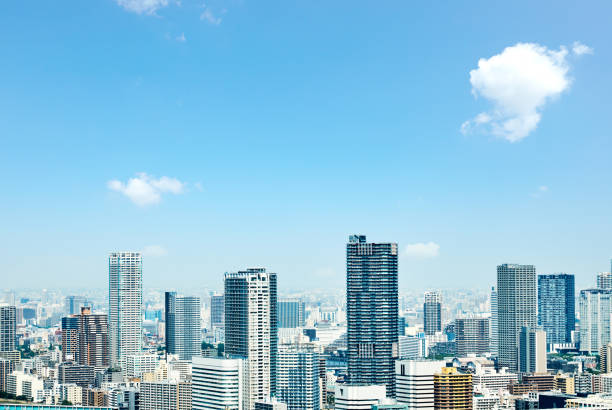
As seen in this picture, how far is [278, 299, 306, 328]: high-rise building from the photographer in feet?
177

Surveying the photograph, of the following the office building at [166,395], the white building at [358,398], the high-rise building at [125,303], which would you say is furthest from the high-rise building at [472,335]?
the white building at [358,398]

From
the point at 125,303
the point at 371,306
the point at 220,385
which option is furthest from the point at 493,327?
the point at 220,385

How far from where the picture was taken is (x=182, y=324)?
183 ft

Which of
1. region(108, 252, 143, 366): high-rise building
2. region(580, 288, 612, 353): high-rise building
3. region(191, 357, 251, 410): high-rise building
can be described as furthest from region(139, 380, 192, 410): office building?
region(580, 288, 612, 353): high-rise building

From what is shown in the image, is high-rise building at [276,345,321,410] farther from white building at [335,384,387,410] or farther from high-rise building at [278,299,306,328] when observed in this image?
high-rise building at [278,299,306,328]

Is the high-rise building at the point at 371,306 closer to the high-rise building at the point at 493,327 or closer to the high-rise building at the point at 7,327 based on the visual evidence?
the high-rise building at the point at 493,327

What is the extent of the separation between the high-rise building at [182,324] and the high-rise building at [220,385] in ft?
84.1

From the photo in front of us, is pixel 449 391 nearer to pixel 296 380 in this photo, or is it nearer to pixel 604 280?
pixel 296 380

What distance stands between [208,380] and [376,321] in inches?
420

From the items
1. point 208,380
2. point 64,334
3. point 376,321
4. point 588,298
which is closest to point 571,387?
point 376,321

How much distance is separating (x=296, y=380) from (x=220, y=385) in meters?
3.89

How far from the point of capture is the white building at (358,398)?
846 inches

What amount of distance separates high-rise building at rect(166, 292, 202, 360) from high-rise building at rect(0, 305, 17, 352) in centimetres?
897

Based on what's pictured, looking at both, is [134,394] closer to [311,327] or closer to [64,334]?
[64,334]
